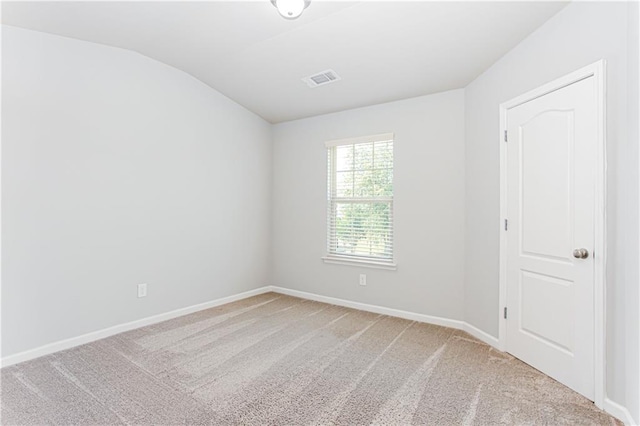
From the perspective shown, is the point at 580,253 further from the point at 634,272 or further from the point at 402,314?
the point at 402,314

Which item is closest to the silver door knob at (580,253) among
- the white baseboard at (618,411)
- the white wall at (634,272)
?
the white wall at (634,272)

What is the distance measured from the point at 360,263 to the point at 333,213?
801 millimetres

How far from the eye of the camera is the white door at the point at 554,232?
2104 millimetres

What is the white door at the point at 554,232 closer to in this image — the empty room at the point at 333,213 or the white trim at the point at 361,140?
the empty room at the point at 333,213

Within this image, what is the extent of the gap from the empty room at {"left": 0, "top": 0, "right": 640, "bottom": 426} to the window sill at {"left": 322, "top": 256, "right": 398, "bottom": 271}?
35 mm

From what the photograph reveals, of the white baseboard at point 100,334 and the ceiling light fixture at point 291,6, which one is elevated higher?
the ceiling light fixture at point 291,6

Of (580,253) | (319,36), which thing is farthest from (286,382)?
(319,36)

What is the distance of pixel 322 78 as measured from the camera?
3498mm

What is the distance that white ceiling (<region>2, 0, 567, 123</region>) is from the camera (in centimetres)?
243

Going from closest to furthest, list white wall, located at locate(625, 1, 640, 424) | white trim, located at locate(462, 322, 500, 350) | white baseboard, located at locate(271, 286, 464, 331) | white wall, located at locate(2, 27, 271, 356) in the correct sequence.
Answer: white wall, located at locate(625, 1, 640, 424) → white wall, located at locate(2, 27, 271, 356) → white trim, located at locate(462, 322, 500, 350) → white baseboard, located at locate(271, 286, 464, 331)

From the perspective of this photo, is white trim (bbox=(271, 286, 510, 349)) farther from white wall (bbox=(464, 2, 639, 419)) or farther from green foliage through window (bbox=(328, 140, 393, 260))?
green foliage through window (bbox=(328, 140, 393, 260))

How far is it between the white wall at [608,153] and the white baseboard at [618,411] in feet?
0.10

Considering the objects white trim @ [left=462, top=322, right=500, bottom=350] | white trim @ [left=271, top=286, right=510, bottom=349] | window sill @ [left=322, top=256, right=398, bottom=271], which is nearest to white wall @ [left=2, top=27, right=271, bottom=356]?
white trim @ [left=271, top=286, right=510, bottom=349]

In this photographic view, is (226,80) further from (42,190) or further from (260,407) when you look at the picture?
(260,407)
